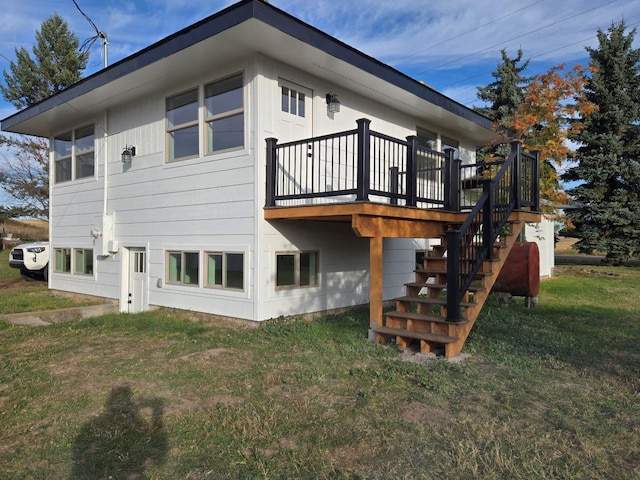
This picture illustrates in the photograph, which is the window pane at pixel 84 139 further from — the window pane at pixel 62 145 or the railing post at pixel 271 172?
the railing post at pixel 271 172

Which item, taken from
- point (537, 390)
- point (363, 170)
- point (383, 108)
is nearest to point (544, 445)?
point (537, 390)

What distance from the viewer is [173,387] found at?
4.48 meters

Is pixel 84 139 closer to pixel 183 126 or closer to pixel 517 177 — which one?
pixel 183 126

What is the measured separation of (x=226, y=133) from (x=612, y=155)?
60.7 ft

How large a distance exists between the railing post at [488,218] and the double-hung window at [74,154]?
8841 millimetres

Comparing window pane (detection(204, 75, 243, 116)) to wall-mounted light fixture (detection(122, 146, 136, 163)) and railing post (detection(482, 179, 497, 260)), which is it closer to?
wall-mounted light fixture (detection(122, 146, 136, 163))

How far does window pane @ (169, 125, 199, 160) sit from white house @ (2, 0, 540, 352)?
28mm

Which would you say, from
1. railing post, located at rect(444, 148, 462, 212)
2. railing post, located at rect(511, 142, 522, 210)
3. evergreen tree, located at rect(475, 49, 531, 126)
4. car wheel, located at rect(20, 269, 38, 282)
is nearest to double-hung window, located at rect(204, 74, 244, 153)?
railing post, located at rect(444, 148, 462, 212)

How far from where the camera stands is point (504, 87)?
69.7 ft

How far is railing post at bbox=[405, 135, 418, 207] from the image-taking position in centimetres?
651

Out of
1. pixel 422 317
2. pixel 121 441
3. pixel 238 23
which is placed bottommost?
pixel 121 441

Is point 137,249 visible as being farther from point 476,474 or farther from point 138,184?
point 476,474

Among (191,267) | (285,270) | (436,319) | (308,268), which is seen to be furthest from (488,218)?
(191,267)

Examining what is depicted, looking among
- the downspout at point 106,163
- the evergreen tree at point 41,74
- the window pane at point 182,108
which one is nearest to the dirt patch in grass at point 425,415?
the window pane at point 182,108
